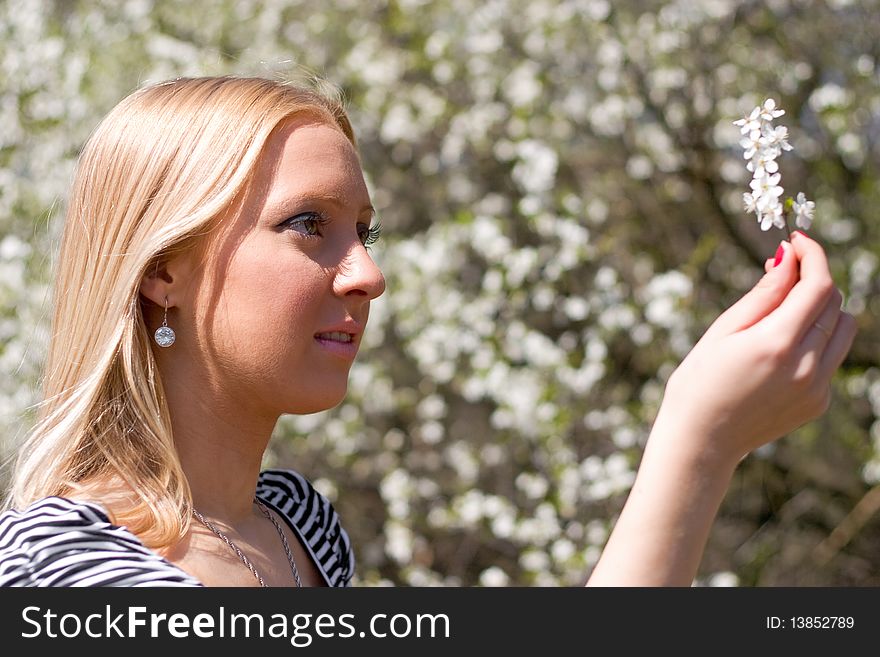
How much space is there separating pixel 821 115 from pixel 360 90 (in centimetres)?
180

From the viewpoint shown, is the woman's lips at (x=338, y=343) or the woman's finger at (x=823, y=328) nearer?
the woman's finger at (x=823, y=328)

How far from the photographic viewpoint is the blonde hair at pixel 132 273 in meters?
1.25

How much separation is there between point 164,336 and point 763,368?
76cm

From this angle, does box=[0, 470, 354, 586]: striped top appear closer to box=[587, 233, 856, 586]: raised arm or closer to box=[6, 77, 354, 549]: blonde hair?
box=[6, 77, 354, 549]: blonde hair

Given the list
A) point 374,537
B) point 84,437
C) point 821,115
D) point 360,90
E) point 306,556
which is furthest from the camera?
point 374,537

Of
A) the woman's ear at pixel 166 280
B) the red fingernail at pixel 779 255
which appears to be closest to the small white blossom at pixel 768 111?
the red fingernail at pixel 779 255

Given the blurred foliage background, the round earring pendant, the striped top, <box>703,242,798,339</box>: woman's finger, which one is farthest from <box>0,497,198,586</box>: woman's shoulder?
the blurred foliage background

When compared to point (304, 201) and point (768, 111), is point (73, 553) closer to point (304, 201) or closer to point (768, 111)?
point (304, 201)

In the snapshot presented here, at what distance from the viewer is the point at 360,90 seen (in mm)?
4102

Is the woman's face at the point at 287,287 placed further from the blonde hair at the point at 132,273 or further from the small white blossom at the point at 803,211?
the small white blossom at the point at 803,211

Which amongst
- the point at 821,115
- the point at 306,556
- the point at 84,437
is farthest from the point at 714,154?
the point at 84,437

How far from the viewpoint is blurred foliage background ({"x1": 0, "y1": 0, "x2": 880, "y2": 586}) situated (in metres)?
3.62

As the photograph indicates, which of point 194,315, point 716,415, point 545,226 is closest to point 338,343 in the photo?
point 194,315

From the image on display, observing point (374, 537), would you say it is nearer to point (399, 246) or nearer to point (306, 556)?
point (399, 246)
